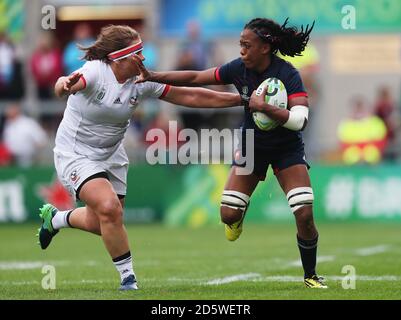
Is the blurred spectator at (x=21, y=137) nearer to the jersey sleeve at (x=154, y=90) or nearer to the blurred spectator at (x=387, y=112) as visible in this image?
the blurred spectator at (x=387, y=112)

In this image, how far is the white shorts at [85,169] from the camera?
28.9 feet

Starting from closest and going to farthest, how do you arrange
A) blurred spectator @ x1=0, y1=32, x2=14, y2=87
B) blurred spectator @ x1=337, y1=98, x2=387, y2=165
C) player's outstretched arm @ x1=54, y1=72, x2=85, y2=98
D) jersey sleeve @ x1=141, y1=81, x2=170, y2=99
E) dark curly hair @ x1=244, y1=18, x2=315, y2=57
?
1. player's outstretched arm @ x1=54, y1=72, x2=85, y2=98
2. dark curly hair @ x1=244, y1=18, x2=315, y2=57
3. jersey sleeve @ x1=141, y1=81, x2=170, y2=99
4. blurred spectator @ x1=337, y1=98, x2=387, y2=165
5. blurred spectator @ x1=0, y1=32, x2=14, y2=87

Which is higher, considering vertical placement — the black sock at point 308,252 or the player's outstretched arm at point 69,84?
the player's outstretched arm at point 69,84

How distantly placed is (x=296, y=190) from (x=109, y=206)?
1.55 m

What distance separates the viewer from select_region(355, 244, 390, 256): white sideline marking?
1249 cm

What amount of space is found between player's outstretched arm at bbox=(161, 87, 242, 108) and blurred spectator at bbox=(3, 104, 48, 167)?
10.3 m

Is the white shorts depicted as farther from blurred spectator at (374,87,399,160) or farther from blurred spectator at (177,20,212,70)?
blurred spectator at (374,87,399,160)

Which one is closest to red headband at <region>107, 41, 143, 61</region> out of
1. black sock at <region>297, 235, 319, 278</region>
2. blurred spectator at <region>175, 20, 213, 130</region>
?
black sock at <region>297, 235, 319, 278</region>

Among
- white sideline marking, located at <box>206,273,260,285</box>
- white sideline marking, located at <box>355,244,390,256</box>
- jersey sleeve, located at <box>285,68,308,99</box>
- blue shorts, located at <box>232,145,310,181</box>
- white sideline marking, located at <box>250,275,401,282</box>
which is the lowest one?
white sideline marking, located at <box>206,273,260,285</box>

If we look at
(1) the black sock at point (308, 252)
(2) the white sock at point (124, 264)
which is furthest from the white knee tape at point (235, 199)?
(2) the white sock at point (124, 264)

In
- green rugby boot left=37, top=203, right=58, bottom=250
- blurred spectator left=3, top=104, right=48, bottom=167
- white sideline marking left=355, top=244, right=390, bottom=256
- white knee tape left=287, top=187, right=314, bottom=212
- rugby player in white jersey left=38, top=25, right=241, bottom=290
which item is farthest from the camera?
blurred spectator left=3, top=104, right=48, bottom=167

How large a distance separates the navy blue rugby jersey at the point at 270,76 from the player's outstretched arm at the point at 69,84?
1291 millimetres

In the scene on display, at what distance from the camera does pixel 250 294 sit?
8406 millimetres
